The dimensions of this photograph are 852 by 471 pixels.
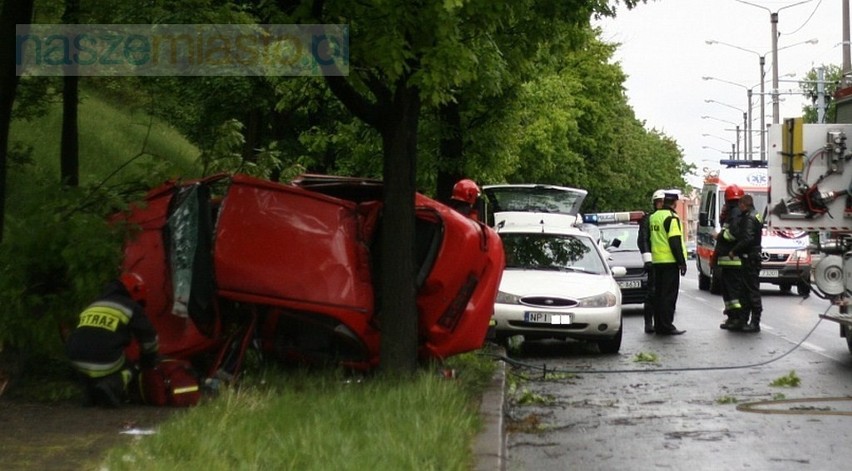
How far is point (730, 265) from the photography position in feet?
67.0

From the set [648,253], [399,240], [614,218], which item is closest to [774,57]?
[614,218]

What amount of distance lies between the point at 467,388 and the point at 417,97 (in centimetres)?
256

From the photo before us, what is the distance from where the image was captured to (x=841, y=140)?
16.4 meters

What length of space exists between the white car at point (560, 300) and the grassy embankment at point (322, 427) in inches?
181

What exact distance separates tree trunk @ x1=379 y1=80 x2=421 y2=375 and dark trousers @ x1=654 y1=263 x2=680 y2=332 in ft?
26.8

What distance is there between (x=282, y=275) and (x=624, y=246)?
60.7ft

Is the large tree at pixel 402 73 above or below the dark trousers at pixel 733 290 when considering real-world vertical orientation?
above

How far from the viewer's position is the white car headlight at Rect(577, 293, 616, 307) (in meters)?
17.3

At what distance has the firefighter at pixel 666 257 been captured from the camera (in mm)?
19797

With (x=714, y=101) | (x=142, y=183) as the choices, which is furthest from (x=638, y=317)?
(x=714, y=101)

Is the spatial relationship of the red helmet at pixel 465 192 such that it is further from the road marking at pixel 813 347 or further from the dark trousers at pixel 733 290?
the dark trousers at pixel 733 290

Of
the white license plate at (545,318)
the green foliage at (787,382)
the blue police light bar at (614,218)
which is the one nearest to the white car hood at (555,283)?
the white license plate at (545,318)

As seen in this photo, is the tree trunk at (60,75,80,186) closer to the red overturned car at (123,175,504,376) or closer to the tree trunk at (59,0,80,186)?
the tree trunk at (59,0,80,186)

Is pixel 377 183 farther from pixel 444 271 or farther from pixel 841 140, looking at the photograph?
pixel 841 140
